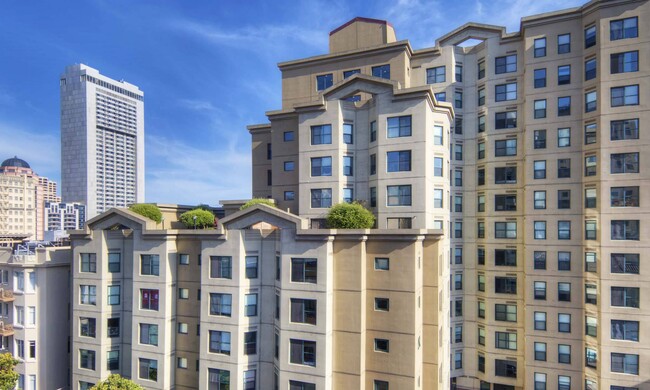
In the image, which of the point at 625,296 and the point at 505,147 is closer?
the point at 625,296

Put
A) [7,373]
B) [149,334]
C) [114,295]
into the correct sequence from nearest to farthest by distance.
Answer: [149,334] < [7,373] < [114,295]

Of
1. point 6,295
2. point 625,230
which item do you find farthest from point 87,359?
point 625,230

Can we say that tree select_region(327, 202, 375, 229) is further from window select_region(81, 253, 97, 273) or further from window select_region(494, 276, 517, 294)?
window select_region(81, 253, 97, 273)

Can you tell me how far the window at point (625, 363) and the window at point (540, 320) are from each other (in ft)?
17.0

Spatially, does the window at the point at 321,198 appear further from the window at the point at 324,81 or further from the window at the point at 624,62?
the window at the point at 624,62

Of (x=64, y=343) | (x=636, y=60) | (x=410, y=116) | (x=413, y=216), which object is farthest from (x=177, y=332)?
(x=636, y=60)

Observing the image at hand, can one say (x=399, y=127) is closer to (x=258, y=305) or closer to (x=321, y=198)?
(x=321, y=198)

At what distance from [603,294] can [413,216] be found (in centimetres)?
1774

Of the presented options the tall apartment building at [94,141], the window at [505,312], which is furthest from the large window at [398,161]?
the tall apartment building at [94,141]

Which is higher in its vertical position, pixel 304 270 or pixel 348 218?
pixel 348 218

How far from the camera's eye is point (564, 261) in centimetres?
3134

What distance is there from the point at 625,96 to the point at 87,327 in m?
48.1

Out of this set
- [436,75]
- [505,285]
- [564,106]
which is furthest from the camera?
[436,75]

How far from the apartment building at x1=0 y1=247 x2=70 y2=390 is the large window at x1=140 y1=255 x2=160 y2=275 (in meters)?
10.7
